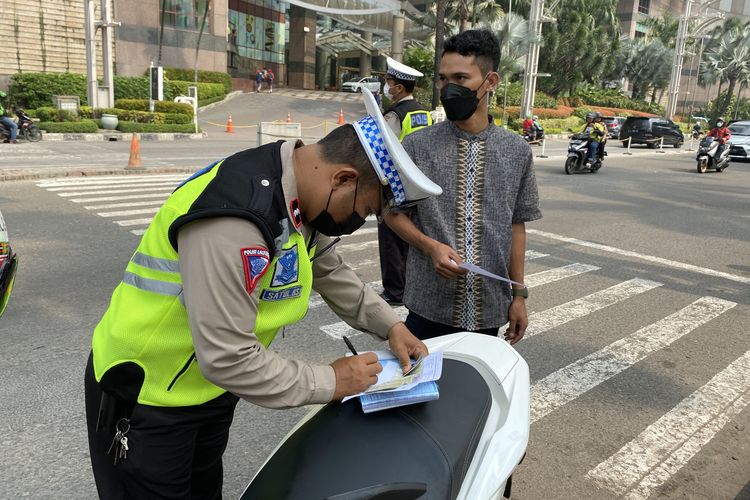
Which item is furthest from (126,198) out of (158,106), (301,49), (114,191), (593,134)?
(301,49)

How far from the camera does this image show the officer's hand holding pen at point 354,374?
5.05ft

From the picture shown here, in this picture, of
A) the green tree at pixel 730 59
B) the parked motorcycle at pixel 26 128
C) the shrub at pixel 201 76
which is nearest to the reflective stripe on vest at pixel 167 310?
the parked motorcycle at pixel 26 128

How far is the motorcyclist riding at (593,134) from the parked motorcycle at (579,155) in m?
0.10

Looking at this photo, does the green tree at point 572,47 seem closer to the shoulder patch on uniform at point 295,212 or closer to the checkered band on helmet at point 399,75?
the checkered band on helmet at point 399,75

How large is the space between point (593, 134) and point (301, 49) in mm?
35447

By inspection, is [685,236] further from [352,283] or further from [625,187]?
[352,283]

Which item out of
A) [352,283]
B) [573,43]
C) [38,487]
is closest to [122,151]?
[38,487]

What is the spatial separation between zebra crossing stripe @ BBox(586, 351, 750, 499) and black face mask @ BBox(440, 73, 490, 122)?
1.92m

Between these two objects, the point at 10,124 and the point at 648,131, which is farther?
the point at 648,131

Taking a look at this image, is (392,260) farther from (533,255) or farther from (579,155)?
(579,155)

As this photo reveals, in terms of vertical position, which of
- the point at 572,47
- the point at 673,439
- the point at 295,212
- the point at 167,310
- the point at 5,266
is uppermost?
the point at 572,47

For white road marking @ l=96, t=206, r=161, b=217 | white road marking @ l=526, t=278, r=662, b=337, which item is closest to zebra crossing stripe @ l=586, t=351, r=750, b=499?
white road marking @ l=526, t=278, r=662, b=337

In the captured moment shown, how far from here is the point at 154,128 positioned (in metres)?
21.5

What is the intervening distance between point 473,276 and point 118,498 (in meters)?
1.56
